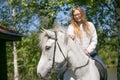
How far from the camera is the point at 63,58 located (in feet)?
14.3

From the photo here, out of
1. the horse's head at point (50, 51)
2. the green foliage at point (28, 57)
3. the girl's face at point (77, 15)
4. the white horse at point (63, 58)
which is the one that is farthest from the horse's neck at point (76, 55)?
the green foliage at point (28, 57)

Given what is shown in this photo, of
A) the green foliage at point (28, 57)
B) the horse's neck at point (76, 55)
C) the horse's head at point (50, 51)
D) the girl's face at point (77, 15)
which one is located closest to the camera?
the horse's head at point (50, 51)

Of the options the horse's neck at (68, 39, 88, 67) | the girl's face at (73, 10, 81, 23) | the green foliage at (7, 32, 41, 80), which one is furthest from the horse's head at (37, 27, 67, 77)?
the green foliage at (7, 32, 41, 80)

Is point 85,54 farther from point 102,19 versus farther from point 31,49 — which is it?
point 31,49

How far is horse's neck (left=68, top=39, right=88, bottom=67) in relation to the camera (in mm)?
4562

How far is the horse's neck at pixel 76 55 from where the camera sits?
15.0ft

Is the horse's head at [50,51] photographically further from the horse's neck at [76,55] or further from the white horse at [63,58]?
the horse's neck at [76,55]

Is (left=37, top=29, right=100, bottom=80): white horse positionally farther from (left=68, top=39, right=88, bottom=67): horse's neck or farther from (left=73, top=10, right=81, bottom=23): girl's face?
(left=73, top=10, right=81, bottom=23): girl's face

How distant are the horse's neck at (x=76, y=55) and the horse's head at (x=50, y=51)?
13cm

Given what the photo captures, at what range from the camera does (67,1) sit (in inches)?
520

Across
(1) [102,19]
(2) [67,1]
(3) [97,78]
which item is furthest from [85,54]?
(1) [102,19]

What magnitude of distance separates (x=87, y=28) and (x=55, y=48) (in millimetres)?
817

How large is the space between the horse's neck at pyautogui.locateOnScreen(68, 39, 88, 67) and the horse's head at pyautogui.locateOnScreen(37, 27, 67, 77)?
127 millimetres

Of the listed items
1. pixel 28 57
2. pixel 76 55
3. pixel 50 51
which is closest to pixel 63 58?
pixel 50 51
